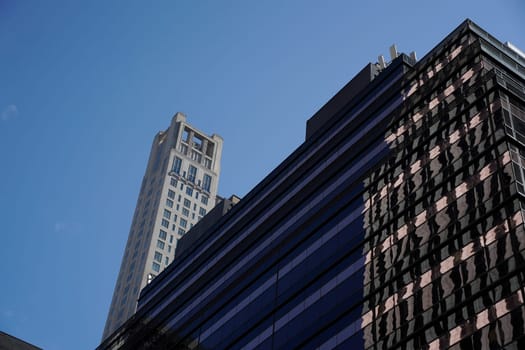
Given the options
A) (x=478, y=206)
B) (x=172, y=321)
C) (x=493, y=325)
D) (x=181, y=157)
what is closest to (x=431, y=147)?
(x=478, y=206)

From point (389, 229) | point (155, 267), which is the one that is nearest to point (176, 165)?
point (155, 267)

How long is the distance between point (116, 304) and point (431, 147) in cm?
11684

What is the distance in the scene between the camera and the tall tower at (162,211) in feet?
536

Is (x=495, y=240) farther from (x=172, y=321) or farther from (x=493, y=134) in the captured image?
(x=172, y=321)

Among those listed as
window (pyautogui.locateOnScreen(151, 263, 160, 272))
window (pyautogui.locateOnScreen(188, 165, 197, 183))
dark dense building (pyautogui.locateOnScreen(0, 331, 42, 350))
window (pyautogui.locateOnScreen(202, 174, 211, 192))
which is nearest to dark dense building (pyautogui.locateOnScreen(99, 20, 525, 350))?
dark dense building (pyautogui.locateOnScreen(0, 331, 42, 350))

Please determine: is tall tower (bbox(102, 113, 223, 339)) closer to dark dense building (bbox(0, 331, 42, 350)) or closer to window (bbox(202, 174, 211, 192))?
window (bbox(202, 174, 211, 192))

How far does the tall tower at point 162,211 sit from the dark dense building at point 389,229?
239 ft

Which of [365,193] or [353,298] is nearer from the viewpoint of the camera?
[353,298]

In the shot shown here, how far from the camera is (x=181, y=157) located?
192500 millimetres

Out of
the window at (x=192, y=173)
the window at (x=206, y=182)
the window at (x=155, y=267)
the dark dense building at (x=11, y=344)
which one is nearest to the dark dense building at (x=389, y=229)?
the dark dense building at (x=11, y=344)

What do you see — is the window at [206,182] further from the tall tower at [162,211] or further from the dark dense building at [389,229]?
the dark dense building at [389,229]

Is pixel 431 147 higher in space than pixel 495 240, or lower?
higher

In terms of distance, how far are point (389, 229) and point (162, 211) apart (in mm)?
118745

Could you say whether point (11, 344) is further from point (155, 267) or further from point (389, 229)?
point (155, 267)
